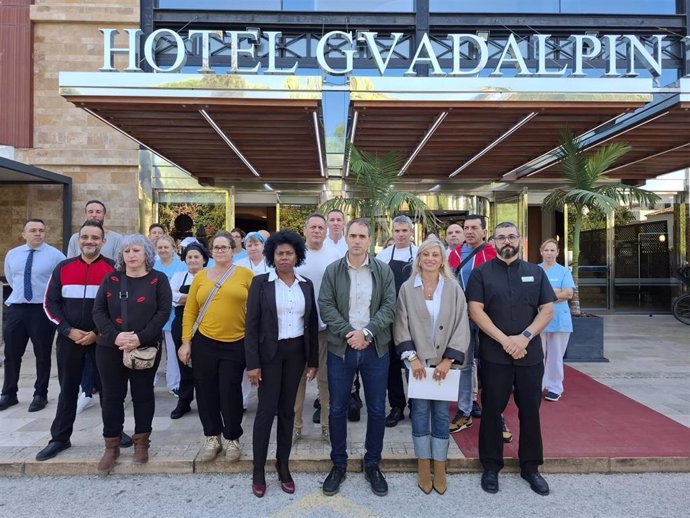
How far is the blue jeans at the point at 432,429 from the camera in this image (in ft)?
10.8

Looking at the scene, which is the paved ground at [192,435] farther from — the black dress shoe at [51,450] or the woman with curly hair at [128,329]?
the woman with curly hair at [128,329]

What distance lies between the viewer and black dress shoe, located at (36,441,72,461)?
12.0 ft

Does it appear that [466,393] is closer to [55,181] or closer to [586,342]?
[586,342]

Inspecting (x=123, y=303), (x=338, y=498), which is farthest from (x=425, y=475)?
(x=123, y=303)

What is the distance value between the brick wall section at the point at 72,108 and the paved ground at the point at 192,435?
5.02m

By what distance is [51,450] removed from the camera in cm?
369

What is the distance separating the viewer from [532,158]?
32.6ft

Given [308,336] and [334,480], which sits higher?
[308,336]

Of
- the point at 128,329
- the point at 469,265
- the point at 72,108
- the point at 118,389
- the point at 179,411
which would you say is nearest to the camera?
the point at 128,329

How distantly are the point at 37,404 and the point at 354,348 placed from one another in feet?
12.4

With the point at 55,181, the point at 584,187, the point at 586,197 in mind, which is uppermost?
the point at 55,181

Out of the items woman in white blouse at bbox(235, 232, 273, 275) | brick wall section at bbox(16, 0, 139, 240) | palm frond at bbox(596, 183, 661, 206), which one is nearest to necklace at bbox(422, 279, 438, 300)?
woman in white blouse at bbox(235, 232, 273, 275)

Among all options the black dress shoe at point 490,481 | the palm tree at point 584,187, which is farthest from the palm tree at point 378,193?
the black dress shoe at point 490,481

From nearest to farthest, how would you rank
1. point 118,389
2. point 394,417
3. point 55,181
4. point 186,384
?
point 118,389 < point 394,417 < point 186,384 < point 55,181
